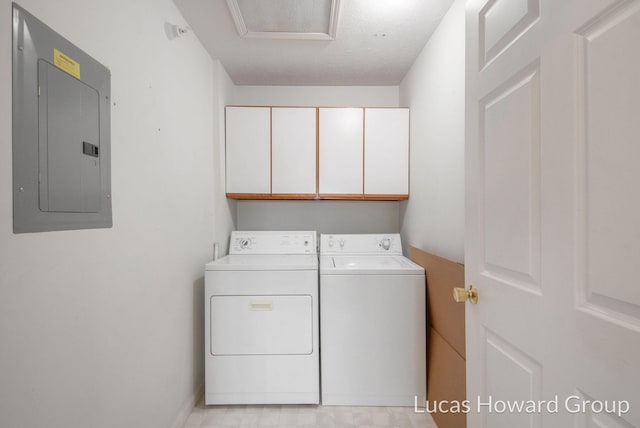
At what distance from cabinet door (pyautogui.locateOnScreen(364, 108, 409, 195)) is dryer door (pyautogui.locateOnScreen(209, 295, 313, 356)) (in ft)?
3.70

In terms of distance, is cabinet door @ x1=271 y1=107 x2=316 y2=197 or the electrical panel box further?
cabinet door @ x1=271 y1=107 x2=316 y2=197

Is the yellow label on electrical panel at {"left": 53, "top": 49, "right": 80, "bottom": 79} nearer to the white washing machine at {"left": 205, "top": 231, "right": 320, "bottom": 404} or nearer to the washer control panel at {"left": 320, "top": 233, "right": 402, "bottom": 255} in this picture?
the white washing machine at {"left": 205, "top": 231, "right": 320, "bottom": 404}

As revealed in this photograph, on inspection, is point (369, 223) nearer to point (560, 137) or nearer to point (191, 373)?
point (191, 373)

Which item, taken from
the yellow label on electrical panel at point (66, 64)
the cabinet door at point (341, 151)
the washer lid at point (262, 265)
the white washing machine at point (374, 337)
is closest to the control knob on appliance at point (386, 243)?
the cabinet door at point (341, 151)

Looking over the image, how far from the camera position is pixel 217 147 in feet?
7.82

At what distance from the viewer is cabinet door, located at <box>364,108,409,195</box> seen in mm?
2525

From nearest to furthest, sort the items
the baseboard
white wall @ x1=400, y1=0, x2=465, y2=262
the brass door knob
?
the brass door knob, white wall @ x1=400, y1=0, x2=465, y2=262, the baseboard

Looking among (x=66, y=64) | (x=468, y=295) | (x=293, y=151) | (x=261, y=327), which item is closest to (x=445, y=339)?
(x=468, y=295)

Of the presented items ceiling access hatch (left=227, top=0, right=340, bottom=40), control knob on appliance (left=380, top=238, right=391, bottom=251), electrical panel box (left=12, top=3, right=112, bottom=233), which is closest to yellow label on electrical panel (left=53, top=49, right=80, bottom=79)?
electrical panel box (left=12, top=3, right=112, bottom=233)

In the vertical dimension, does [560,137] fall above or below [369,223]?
above

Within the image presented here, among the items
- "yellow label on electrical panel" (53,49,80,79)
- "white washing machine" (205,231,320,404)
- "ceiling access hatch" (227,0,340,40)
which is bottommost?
"white washing machine" (205,231,320,404)

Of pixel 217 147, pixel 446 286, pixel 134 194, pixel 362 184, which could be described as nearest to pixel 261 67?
pixel 217 147

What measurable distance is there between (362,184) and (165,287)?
62.2 inches

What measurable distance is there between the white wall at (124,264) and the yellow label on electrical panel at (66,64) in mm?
81
